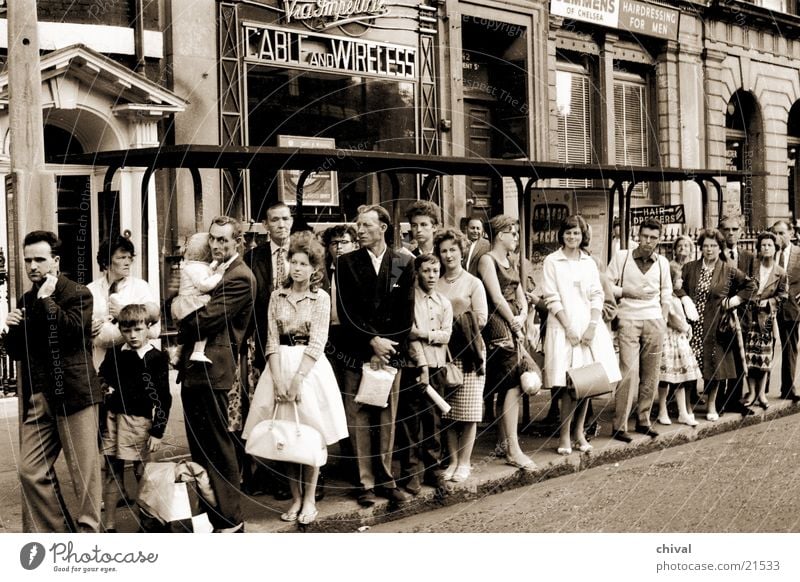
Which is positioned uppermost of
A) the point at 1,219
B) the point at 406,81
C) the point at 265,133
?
the point at 406,81

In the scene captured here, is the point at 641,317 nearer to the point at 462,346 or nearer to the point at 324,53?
the point at 462,346

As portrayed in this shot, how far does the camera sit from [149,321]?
20.8 feet

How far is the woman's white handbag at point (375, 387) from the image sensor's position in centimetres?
694

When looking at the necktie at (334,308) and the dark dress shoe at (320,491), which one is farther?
the necktie at (334,308)

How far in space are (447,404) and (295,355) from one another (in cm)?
140

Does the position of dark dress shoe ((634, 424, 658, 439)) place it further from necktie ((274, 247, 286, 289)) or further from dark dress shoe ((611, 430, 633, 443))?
necktie ((274, 247, 286, 289))

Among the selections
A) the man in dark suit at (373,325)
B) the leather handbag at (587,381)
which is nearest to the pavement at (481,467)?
the man in dark suit at (373,325)

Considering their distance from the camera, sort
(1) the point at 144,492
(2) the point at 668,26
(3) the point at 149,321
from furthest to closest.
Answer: (2) the point at 668,26 → (3) the point at 149,321 → (1) the point at 144,492

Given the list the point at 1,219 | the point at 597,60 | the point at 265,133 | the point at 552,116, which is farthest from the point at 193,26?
the point at 597,60

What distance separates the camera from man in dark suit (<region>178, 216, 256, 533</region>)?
6160 millimetres

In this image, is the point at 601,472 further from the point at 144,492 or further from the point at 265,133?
the point at 265,133

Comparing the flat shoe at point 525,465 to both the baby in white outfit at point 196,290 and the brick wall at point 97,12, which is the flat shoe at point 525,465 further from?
the brick wall at point 97,12

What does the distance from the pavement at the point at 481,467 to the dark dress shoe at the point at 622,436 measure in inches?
1.9

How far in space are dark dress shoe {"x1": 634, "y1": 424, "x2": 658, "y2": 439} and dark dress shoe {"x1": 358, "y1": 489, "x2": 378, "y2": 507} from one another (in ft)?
10.4
